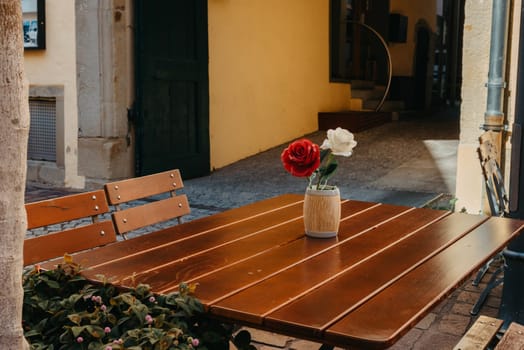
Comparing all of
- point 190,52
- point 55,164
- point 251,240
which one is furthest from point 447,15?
point 251,240

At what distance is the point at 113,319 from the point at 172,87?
552cm

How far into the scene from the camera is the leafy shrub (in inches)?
62.4

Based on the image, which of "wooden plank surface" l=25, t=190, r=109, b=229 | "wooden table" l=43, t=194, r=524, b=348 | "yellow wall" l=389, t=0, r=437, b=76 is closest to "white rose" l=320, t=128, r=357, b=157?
"wooden table" l=43, t=194, r=524, b=348

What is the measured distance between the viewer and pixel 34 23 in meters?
7.09

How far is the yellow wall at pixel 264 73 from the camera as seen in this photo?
789cm

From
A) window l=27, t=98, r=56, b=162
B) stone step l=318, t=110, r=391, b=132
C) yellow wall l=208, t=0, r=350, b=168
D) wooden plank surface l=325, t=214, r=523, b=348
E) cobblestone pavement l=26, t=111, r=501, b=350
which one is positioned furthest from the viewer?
stone step l=318, t=110, r=391, b=132

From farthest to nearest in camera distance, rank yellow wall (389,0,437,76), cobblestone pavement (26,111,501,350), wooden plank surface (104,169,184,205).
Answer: yellow wall (389,0,437,76), cobblestone pavement (26,111,501,350), wooden plank surface (104,169,184,205)

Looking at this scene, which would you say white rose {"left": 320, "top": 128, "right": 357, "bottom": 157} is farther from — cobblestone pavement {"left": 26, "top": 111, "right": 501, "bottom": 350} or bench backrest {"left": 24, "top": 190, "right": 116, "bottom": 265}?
cobblestone pavement {"left": 26, "top": 111, "right": 501, "bottom": 350}

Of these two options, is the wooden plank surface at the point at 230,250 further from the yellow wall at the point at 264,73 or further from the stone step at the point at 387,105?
the stone step at the point at 387,105

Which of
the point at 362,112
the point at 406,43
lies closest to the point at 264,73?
the point at 362,112

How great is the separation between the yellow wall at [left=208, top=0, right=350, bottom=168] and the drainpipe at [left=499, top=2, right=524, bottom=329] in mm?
5028

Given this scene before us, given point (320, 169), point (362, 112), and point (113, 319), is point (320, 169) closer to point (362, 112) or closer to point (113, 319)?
point (113, 319)

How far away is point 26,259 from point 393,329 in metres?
1.23

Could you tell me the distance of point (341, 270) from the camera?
1.90m
